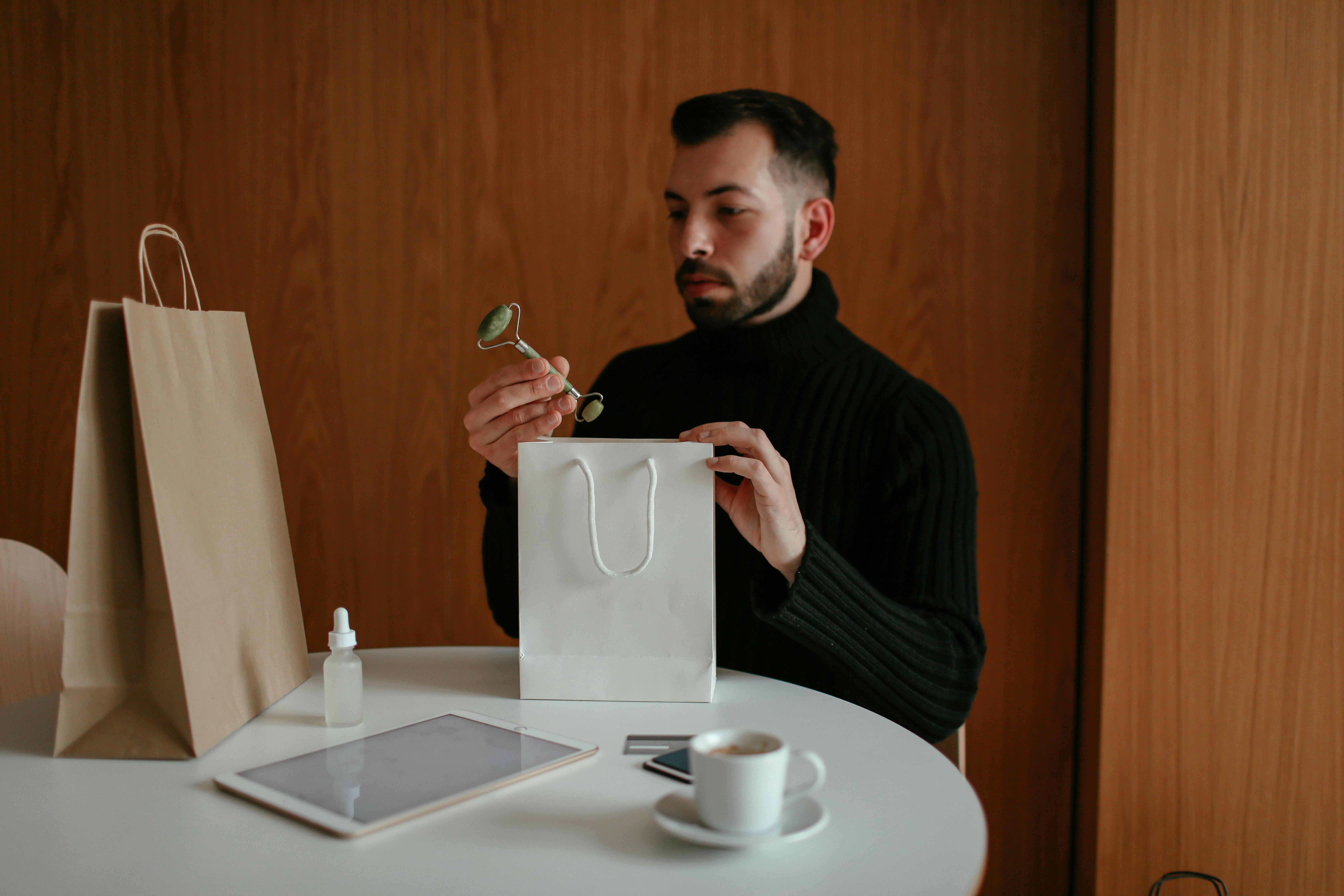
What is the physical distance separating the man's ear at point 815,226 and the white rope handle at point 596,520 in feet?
2.44

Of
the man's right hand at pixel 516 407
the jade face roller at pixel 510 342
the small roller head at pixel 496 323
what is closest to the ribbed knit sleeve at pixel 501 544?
the man's right hand at pixel 516 407

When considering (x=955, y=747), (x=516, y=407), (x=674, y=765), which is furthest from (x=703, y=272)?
(x=674, y=765)

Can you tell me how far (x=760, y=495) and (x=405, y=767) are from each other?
43cm

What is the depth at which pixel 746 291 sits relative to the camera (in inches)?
55.8

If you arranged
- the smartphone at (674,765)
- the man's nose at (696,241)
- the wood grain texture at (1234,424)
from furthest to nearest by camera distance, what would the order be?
the wood grain texture at (1234,424) < the man's nose at (696,241) < the smartphone at (674,765)

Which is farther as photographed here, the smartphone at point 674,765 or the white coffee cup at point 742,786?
the smartphone at point 674,765

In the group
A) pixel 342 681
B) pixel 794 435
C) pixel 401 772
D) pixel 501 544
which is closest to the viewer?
pixel 401 772

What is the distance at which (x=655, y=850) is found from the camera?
59cm

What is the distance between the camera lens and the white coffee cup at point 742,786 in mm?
562

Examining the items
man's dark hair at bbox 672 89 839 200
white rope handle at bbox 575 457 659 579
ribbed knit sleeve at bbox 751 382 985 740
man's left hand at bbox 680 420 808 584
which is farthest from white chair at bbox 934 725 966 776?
man's dark hair at bbox 672 89 839 200

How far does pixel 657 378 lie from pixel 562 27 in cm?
82

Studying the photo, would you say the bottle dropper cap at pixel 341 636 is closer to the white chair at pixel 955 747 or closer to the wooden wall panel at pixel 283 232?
the white chair at pixel 955 747

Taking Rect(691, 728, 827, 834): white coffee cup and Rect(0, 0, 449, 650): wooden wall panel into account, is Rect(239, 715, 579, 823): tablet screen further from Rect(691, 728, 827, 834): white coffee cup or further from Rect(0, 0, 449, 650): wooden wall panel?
Rect(0, 0, 449, 650): wooden wall panel

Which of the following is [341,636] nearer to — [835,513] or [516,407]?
[516,407]
